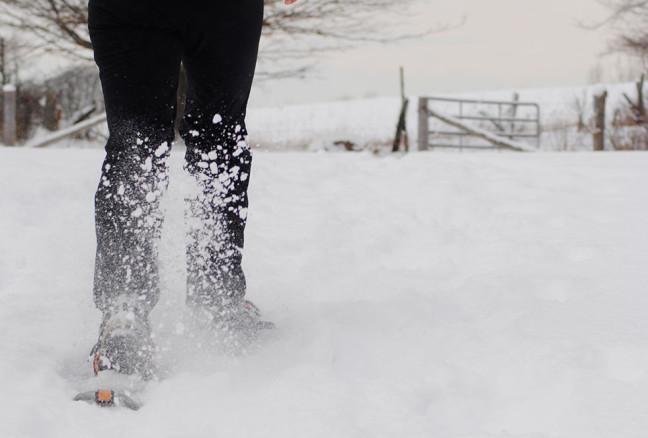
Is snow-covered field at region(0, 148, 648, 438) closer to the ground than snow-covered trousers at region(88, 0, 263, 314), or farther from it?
closer to the ground

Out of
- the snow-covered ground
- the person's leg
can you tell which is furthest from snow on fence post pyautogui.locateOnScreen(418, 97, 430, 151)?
the person's leg

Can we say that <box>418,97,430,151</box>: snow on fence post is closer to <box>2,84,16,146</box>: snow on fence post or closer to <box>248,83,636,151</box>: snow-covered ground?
<box>248,83,636,151</box>: snow-covered ground

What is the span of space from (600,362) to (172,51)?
1304mm

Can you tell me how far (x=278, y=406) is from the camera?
5.17 feet

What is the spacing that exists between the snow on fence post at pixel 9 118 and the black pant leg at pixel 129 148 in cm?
848

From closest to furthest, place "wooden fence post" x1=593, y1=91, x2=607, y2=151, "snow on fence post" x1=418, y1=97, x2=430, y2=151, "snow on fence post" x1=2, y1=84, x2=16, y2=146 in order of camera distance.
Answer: "snow on fence post" x1=2, y1=84, x2=16, y2=146 → "snow on fence post" x1=418, y1=97, x2=430, y2=151 → "wooden fence post" x1=593, y1=91, x2=607, y2=151

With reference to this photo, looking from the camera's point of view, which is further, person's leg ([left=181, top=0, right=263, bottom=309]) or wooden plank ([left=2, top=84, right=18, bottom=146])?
wooden plank ([left=2, top=84, right=18, bottom=146])

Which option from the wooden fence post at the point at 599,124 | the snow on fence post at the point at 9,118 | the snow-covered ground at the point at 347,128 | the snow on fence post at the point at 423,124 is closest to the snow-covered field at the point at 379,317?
the snow on fence post at the point at 9,118

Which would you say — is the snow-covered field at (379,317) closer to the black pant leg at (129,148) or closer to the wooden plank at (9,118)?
the black pant leg at (129,148)

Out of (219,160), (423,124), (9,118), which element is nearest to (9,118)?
(9,118)

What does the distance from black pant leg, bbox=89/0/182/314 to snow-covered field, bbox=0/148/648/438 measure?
0.24 meters

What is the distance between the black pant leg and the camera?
173cm

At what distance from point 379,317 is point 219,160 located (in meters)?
0.67

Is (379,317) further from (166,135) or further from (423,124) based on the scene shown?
(423,124)
